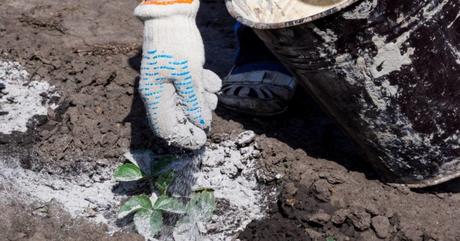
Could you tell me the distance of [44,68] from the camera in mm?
2615

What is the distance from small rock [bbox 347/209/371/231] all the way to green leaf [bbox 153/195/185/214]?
1.60ft

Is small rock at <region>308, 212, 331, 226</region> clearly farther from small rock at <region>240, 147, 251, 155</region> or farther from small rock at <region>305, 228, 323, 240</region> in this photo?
small rock at <region>240, 147, 251, 155</region>

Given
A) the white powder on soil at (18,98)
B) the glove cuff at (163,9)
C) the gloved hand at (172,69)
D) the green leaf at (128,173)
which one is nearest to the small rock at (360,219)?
the gloved hand at (172,69)

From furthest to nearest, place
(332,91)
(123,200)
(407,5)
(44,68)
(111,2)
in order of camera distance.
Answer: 1. (111,2)
2. (44,68)
3. (123,200)
4. (332,91)
5. (407,5)

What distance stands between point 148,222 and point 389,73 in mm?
811

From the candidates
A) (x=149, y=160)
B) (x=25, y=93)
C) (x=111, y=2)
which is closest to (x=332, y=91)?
(x=149, y=160)

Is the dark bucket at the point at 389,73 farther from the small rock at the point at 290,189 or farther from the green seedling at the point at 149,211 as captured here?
the green seedling at the point at 149,211

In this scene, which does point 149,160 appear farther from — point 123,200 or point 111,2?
point 111,2

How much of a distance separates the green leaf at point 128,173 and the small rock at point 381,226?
70 cm

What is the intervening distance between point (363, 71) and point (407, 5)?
8.2 inches

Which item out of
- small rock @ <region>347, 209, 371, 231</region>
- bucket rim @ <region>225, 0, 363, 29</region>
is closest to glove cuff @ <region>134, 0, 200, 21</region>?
bucket rim @ <region>225, 0, 363, 29</region>

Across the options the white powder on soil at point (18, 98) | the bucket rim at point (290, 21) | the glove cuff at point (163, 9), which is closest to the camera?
the bucket rim at point (290, 21)

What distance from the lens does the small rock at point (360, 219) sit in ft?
6.49

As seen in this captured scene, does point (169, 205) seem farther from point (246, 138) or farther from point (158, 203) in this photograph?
point (246, 138)
